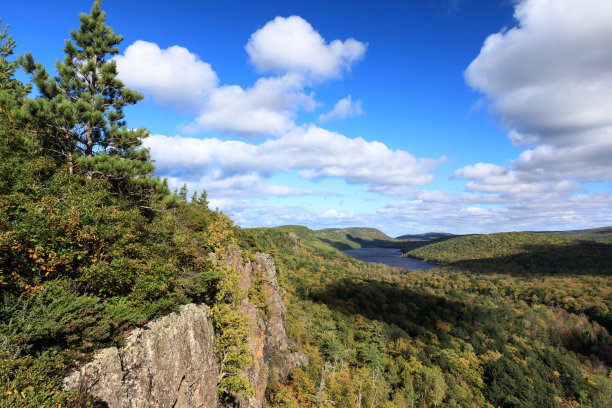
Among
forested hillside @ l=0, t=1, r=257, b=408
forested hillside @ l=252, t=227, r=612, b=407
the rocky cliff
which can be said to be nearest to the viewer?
forested hillside @ l=0, t=1, r=257, b=408

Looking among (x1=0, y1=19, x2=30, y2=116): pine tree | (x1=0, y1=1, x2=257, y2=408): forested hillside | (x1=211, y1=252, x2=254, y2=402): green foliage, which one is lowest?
(x1=211, y1=252, x2=254, y2=402): green foliage

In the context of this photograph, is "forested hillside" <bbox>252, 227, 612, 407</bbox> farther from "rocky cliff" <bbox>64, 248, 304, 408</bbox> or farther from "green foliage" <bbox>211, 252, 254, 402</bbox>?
"rocky cliff" <bbox>64, 248, 304, 408</bbox>

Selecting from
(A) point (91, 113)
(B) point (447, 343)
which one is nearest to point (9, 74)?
(A) point (91, 113)

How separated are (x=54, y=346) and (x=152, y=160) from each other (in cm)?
1410

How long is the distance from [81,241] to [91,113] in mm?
10361

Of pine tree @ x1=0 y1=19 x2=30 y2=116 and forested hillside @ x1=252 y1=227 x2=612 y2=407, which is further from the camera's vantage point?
forested hillside @ x1=252 y1=227 x2=612 y2=407

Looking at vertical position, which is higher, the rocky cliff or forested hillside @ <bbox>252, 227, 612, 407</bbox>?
the rocky cliff

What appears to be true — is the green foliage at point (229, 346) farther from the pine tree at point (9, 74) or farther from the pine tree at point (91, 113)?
the pine tree at point (9, 74)

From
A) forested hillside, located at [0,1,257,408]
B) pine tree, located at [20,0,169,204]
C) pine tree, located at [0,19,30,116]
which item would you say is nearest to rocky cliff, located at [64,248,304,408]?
forested hillside, located at [0,1,257,408]

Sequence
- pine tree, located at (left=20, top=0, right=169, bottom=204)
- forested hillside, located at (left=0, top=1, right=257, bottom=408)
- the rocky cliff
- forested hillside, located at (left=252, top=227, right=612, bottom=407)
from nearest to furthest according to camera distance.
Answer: forested hillside, located at (left=0, top=1, right=257, bottom=408) < the rocky cliff < pine tree, located at (left=20, top=0, right=169, bottom=204) < forested hillside, located at (left=252, top=227, right=612, bottom=407)

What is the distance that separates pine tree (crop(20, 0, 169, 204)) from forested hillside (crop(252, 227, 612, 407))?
3424 centimetres

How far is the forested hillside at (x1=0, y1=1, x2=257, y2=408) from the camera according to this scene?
25.7 feet

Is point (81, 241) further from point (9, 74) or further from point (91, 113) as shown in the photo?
point (9, 74)

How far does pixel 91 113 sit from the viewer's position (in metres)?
15.9
